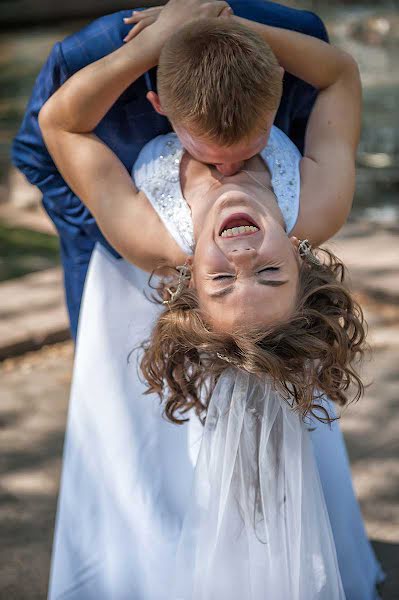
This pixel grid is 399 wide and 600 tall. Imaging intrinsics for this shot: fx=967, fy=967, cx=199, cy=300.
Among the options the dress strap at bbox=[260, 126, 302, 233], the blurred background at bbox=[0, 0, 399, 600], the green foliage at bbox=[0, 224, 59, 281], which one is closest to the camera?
the dress strap at bbox=[260, 126, 302, 233]

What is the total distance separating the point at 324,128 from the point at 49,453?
155 centimetres

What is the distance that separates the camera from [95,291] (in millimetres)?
2426

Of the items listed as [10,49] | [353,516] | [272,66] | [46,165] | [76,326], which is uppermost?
[272,66]

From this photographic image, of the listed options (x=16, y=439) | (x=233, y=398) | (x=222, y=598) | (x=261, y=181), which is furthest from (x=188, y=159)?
(x=16, y=439)

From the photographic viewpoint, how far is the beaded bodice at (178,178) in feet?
6.93

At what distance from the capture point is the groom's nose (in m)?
2.12

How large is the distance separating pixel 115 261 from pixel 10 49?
10361 mm

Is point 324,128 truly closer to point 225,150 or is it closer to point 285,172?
point 285,172

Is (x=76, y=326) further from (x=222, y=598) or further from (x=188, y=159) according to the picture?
(x=222, y=598)

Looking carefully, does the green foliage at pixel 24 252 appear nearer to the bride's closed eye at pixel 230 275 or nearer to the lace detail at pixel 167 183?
the lace detail at pixel 167 183

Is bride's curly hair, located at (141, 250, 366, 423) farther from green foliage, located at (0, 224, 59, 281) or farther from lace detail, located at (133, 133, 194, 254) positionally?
green foliage, located at (0, 224, 59, 281)

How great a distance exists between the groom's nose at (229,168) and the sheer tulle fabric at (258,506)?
0.46m

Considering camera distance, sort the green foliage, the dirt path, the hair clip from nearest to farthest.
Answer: the hair clip, the dirt path, the green foliage

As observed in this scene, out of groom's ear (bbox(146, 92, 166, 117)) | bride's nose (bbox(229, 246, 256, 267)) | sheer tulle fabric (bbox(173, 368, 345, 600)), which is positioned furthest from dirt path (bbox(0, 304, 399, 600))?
groom's ear (bbox(146, 92, 166, 117))
